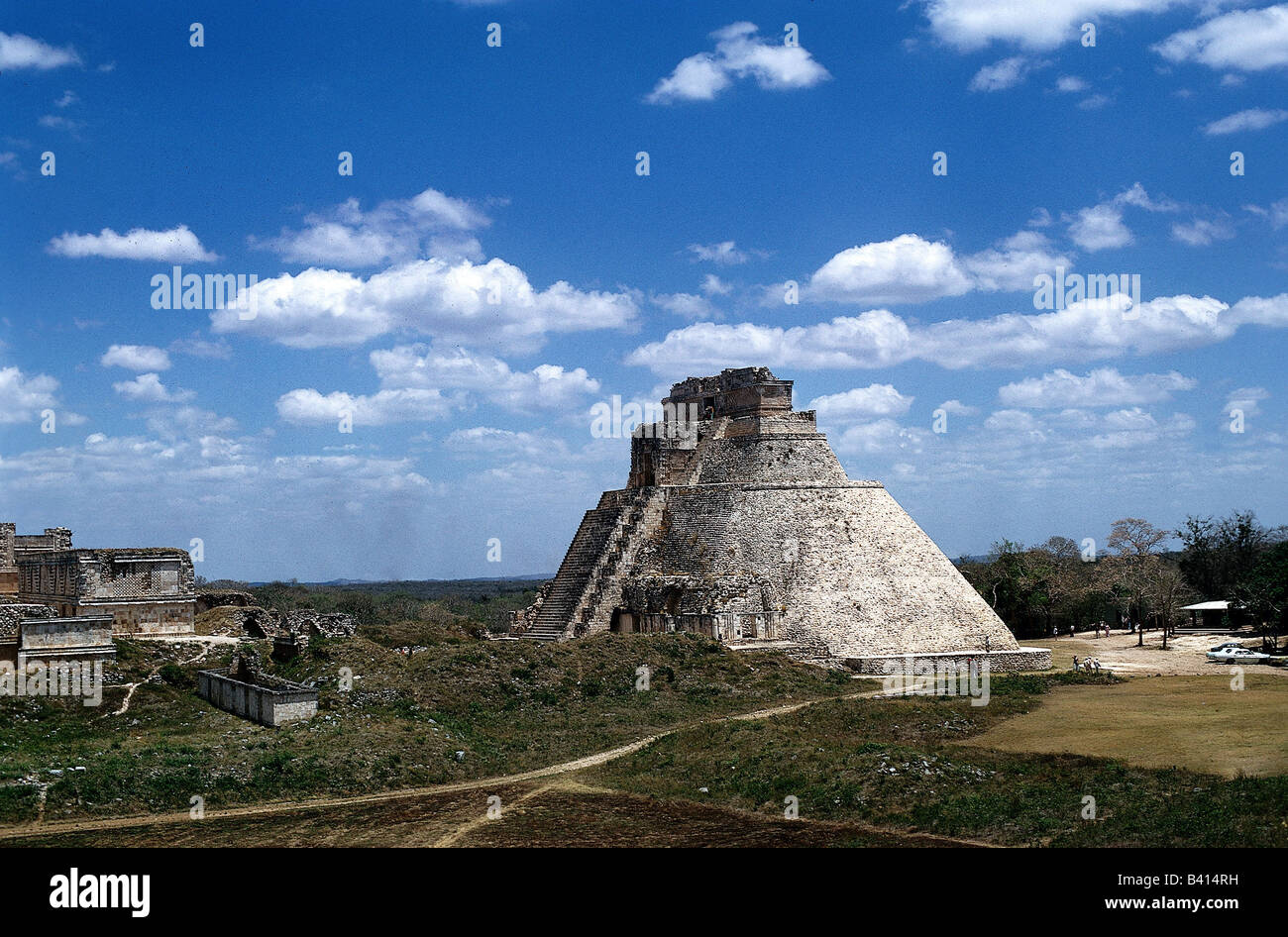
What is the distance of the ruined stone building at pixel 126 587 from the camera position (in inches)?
1220

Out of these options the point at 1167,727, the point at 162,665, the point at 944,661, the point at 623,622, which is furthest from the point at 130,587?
the point at 1167,727

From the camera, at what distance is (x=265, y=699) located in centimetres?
2250

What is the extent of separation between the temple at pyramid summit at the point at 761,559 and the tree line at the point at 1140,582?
12789mm

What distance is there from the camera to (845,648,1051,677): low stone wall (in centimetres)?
3397

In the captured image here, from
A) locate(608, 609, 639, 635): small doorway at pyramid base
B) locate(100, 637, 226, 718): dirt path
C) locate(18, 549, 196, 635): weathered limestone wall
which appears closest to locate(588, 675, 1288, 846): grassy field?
locate(100, 637, 226, 718): dirt path

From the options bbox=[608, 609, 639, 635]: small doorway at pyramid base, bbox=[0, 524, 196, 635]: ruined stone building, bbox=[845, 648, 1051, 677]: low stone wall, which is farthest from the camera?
bbox=[608, 609, 639, 635]: small doorway at pyramid base

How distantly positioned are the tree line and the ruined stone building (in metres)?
36.2

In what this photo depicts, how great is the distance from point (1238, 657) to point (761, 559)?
53.7 ft

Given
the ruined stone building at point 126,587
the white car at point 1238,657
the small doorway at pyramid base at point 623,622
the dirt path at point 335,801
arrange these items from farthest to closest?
the small doorway at pyramid base at point 623,622
the white car at point 1238,657
the ruined stone building at point 126,587
the dirt path at point 335,801

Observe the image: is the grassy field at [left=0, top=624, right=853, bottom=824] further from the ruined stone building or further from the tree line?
the tree line

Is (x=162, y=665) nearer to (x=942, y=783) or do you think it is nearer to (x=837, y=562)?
(x=942, y=783)

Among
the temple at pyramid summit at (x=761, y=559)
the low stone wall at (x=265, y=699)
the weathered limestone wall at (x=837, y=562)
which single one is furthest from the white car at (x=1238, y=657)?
the low stone wall at (x=265, y=699)

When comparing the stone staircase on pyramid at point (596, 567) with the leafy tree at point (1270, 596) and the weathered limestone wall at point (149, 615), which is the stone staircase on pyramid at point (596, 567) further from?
the leafy tree at point (1270, 596)
